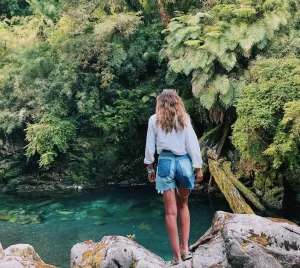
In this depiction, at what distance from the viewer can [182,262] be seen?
4.38m

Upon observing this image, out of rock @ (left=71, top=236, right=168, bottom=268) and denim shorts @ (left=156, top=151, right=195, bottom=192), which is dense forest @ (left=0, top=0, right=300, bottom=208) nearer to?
denim shorts @ (left=156, top=151, right=195, bottom=192)

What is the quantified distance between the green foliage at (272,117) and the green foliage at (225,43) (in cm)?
129

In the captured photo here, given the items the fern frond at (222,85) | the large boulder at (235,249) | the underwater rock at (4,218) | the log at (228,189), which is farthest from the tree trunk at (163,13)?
the large boulder at (235,249)

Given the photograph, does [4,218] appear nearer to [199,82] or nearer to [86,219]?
[86,219]

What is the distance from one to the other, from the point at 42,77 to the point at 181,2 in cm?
553

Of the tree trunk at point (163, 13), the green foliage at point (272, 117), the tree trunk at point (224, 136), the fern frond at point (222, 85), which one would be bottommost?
the tree trunk at point (224, 136)

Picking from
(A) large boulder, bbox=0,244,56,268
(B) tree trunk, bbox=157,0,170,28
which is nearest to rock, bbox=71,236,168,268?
(A) large boulder, bbox=0,244,56,268

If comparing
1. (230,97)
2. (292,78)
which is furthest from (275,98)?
(230,97)

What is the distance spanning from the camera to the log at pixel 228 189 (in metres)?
9.15

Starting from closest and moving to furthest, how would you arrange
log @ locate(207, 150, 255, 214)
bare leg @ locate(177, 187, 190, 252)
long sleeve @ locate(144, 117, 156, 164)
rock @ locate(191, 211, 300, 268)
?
rock @ locate(191, 211, 300, 268)
long sleeve @ locate(144, 117, 156, 164)
bare leg @ locate(177, 187, 190, 252)
log @ locate(207, 150, 255, 214)

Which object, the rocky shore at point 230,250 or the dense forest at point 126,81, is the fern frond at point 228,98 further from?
the rocky shore at point 230,250

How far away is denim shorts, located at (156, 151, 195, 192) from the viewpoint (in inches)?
173

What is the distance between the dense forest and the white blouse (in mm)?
4818

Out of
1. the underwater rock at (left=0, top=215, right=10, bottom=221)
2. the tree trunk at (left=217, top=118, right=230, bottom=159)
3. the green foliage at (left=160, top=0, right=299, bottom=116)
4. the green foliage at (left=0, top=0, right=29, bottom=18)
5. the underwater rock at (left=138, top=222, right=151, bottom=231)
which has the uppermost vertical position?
the green foliage at (left=0, top=0, right=29, bottom=18)
